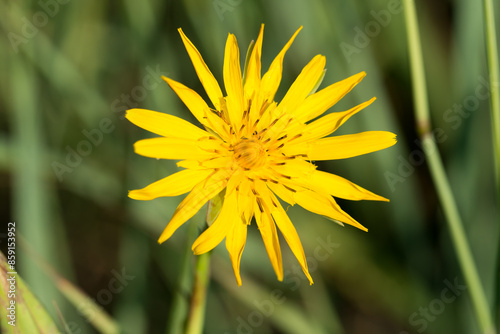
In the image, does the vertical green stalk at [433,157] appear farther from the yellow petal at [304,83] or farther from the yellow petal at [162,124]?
the yellow petal at [162,124]

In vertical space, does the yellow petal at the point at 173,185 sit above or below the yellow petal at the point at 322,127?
below

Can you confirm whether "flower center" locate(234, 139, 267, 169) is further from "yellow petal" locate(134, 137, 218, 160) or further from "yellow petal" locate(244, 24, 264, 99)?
"yellow petal" locate(244, 24, 264, 99)

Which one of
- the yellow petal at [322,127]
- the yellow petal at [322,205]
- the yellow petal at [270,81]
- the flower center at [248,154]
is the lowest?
the yellow petal at [322,205]

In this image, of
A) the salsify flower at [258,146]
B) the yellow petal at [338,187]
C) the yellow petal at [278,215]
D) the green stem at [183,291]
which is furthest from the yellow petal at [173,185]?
the yellow petal at [338,187]

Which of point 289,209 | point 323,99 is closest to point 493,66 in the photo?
point 323,99

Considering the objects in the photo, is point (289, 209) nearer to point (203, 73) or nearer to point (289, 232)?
point (289, 232)

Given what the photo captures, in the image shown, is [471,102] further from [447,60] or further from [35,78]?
[35,78]

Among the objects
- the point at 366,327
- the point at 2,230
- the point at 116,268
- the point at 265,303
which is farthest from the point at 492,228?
the point at 2,230
